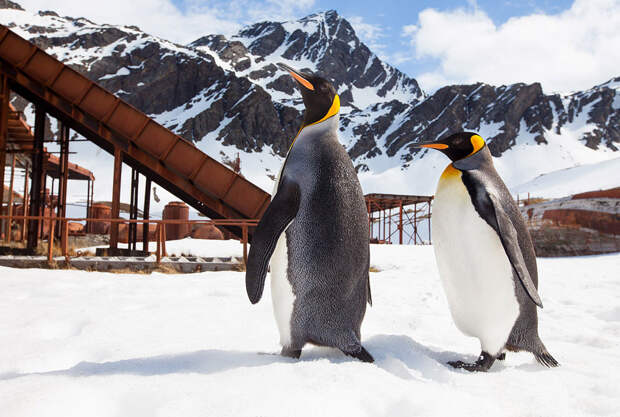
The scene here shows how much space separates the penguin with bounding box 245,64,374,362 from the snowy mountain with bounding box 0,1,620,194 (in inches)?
2384

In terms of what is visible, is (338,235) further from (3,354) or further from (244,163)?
(244,163)

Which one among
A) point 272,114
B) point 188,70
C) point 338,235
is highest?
point 188,70

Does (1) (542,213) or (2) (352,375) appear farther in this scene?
(1) (542,213)

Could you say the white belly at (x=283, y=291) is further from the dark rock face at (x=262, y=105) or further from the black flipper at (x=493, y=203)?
the dark rock face at (x=262, y=105)

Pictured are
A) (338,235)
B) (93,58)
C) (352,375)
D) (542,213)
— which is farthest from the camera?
(93,58)

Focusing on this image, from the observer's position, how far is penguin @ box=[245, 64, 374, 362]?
2166mm

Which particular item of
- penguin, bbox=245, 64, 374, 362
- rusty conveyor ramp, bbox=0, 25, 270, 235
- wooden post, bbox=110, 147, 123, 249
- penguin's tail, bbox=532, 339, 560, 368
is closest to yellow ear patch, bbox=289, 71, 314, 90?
penguin, bbox=245, 64, 374, 362

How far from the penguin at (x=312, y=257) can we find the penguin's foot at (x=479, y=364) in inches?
22.7

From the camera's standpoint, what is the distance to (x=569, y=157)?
7069 centimetres

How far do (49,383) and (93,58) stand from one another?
9561cm

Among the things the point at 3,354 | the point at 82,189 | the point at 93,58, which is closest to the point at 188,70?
the point at 93,58

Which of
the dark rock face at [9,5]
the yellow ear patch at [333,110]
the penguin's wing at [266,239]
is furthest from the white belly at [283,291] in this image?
the dark rock face at [9,5]

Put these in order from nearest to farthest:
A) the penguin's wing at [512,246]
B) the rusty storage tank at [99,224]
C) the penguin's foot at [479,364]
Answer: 1. the penguin's wing at [512,246]
2. the penguin's foot at [479,364]
3. the rusty storage tank at [99,224]

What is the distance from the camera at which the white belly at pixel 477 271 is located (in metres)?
2.41
